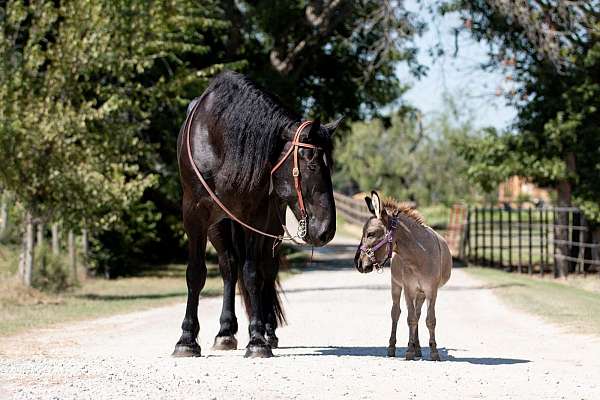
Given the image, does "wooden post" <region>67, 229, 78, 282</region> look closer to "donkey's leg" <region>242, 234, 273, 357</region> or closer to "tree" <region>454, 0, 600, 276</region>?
"tree" <region>454, 0, 600, 276</region>

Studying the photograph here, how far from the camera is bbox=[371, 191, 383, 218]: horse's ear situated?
9.27m

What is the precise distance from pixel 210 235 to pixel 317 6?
731 inches

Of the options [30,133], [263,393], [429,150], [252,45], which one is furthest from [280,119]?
[429,150]

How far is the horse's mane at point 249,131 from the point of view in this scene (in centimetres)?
942

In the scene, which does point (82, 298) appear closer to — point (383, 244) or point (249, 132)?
point (249, 132)

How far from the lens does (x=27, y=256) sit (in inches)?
781

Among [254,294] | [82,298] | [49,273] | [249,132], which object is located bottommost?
[82,298]

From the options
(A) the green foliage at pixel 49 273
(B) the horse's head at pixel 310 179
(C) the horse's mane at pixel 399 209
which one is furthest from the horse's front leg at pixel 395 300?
(A) the green foliage at pixel 49 273

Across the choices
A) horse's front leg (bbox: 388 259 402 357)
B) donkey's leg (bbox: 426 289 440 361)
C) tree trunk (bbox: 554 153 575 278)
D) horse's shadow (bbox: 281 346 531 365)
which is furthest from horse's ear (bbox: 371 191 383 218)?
tree trunk (bbox: 554 153 575 278)

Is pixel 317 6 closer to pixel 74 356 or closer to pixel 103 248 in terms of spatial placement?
pixel 103 248

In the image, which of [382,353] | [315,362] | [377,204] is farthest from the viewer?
[382,353]

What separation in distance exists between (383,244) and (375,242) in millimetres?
78

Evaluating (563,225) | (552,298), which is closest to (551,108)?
(563,225)

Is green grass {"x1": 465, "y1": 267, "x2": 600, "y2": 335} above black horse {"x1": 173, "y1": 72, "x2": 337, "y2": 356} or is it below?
below
